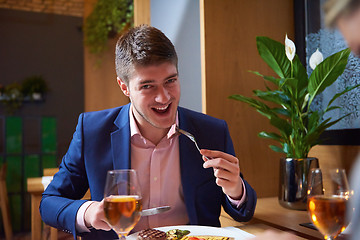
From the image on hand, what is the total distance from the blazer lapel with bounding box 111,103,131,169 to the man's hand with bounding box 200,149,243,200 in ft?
1.26

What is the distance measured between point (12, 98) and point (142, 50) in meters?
4.40

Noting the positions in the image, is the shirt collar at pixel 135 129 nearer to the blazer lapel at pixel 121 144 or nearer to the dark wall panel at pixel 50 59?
the blazer lapel at pixel 121 144

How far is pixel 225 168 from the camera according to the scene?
3.59 ft

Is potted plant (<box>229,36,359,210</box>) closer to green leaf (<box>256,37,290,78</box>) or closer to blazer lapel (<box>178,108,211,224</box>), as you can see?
green leaf (<box>256,37,290,78</box>)

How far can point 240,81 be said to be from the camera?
6.88 ft

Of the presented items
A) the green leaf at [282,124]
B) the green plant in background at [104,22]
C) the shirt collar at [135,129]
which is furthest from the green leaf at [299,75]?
the green plant in background at [104,22]

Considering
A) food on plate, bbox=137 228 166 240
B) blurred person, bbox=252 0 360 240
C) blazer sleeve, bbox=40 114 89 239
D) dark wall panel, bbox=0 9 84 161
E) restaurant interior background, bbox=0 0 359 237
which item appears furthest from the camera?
dark wall panel, bbox=0 9 84 161

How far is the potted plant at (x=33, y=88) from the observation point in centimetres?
525

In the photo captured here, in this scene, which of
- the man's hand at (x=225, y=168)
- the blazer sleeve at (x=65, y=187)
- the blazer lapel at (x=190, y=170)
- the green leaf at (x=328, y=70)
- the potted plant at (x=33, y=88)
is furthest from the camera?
the potted plant at (x=33, y=88)

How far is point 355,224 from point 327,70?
3.86ft

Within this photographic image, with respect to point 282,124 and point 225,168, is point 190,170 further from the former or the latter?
point 282,124

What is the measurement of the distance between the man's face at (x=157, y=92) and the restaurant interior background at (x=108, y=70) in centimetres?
72

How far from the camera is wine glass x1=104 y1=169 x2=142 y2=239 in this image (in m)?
0.83

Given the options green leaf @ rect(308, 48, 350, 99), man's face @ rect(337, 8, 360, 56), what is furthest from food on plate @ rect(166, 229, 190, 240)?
green leaf @ rect(308, 48, 350, 99)
